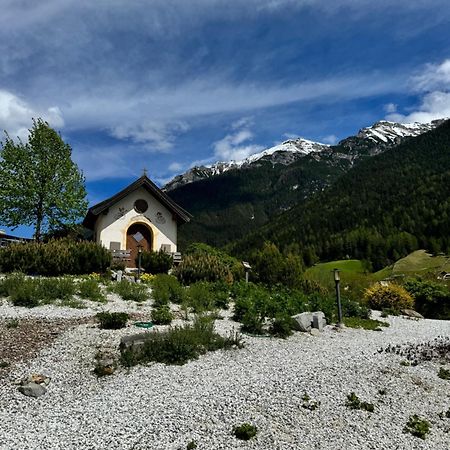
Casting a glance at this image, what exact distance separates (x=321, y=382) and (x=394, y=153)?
176 metres

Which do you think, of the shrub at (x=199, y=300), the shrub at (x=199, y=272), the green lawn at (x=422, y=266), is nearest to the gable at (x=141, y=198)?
the shrub at (x=199, y=272)

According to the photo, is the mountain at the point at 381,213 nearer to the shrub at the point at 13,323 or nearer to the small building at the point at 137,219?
the small building at the point at 137,219

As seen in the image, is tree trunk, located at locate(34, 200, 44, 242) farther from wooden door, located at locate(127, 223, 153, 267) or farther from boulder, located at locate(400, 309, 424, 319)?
boulder, located at locate(400, 309, 424, 319)

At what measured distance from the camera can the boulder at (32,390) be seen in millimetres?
7250

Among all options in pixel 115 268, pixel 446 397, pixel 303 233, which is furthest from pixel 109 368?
pixel 303 233

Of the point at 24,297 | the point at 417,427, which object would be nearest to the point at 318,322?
the point at 417,427

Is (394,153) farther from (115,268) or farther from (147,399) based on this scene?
(147,399)

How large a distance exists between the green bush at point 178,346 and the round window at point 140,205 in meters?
17.2

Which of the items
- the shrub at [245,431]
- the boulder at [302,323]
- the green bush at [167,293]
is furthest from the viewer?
the green bush at [167,293]

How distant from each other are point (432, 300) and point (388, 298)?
2376 millimetres

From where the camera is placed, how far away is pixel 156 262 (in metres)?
22.0

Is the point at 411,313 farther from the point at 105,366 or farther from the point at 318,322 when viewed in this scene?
the point at 105,366

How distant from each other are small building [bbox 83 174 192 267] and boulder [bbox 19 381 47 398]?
686 inches

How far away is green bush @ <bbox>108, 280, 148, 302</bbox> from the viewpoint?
15094 mm
